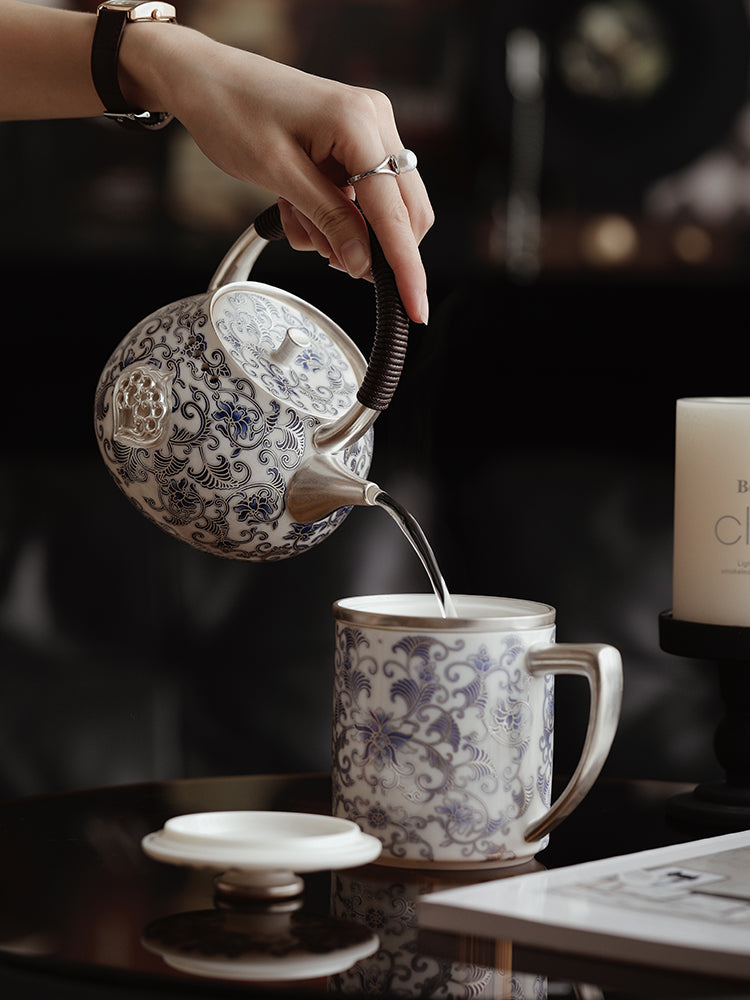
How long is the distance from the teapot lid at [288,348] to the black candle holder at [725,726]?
26cm

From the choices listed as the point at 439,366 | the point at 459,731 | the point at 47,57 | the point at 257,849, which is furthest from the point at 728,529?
the point at 439,366

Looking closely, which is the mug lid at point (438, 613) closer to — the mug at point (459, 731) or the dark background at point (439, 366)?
the mug at point (459, 731)

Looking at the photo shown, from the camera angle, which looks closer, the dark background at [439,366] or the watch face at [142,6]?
the watch face at [142,6]

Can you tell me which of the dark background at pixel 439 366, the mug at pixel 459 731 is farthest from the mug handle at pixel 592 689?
the dark background at pixel 439 366

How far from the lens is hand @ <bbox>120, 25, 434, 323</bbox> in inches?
29.3

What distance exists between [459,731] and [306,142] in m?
0.34

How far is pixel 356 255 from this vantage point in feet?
2.50

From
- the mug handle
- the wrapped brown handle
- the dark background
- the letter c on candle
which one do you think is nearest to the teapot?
the wrapped brown handle

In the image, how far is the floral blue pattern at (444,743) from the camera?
67cm

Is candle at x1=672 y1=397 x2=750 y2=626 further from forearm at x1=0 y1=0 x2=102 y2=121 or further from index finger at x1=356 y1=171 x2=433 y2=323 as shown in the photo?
forearm at x1=0 y1=0 x2=102 y2=121

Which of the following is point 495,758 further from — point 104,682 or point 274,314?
point 104,682

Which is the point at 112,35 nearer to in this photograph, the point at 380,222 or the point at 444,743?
the point at 380,222

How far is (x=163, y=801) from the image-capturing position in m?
0.86

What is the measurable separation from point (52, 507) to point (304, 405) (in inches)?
32.9
